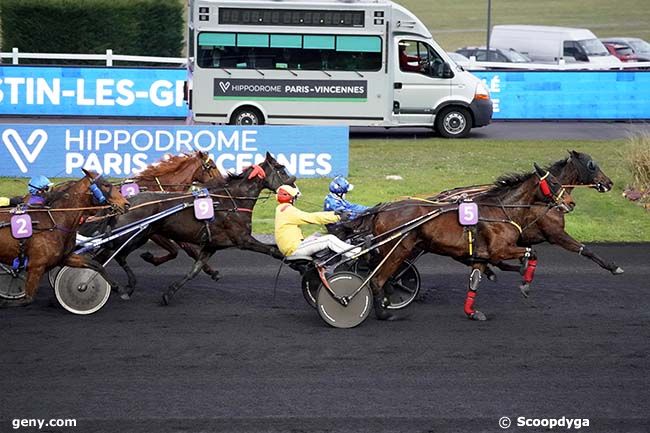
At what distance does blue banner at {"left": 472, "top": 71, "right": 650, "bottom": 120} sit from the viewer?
89.0 feet

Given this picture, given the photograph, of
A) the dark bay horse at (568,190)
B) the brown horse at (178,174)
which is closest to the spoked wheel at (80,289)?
the brown horse at (178,174)

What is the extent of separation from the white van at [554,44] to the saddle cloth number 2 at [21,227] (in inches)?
1180

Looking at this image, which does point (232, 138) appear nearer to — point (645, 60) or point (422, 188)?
point (422, 188)

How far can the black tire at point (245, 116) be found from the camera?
23891 millimetres

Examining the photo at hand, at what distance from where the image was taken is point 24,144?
18297mm

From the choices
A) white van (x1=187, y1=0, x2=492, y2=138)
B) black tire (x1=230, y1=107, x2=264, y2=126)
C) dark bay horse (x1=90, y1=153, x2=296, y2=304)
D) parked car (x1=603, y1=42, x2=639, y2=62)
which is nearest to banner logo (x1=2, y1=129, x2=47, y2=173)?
white van (x1=187, y1=0, x2=492, y2=138)

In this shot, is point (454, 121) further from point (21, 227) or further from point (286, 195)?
point (21, 227)

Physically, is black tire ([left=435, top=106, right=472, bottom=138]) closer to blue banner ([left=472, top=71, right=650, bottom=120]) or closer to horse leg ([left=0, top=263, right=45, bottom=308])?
blue banner ([left=472, top=71, right=650, bottom=120])

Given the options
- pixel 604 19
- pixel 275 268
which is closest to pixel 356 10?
pixel 275 268

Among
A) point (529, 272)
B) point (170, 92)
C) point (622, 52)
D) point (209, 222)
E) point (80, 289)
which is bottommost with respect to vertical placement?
point (80, 289)

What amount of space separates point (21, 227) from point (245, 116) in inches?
516

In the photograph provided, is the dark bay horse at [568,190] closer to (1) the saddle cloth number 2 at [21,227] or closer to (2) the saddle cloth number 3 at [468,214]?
(2) the saddle cloth number 3 at [468,214]

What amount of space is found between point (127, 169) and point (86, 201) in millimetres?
7061

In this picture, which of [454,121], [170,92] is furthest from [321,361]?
[170,92]
